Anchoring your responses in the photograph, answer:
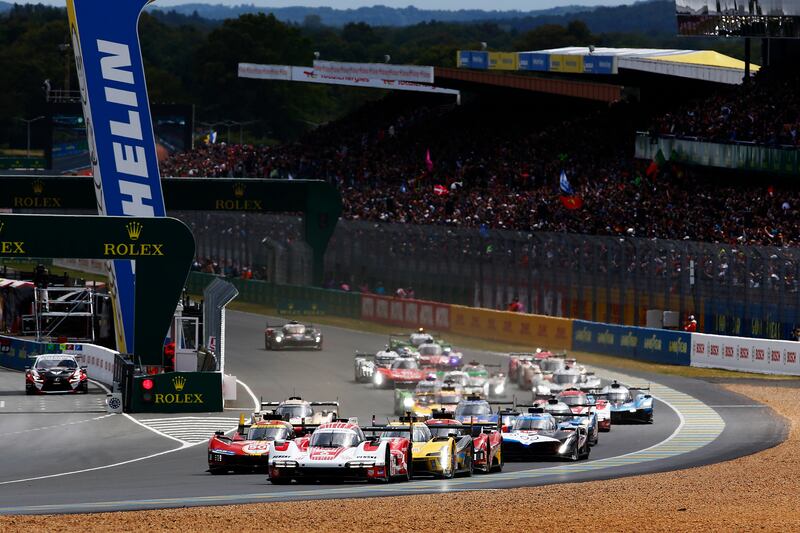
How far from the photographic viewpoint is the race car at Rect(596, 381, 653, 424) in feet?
141

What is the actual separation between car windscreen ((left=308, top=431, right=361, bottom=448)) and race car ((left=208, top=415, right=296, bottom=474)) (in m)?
1.91

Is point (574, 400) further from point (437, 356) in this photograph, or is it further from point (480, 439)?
point (437, 356)

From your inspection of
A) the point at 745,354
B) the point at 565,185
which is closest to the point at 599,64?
the point at 565,185

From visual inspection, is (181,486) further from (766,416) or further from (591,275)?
(591,275)

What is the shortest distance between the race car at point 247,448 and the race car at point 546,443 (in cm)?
502

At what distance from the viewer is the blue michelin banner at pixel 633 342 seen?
58.5 m

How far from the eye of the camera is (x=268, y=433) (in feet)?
107

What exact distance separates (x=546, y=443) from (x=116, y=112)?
25109 millimetres

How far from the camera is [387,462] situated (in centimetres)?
2986

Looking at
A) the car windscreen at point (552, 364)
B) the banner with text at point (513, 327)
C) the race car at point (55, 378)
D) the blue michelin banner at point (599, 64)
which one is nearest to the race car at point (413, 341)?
the banner with text at point (513, 327)

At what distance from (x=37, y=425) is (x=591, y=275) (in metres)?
24.3

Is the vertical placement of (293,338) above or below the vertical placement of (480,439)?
below

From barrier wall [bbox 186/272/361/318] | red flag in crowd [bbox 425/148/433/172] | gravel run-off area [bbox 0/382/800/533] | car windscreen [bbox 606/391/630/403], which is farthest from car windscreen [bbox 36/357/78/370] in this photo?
red flag in crowd [bbox 425/148/433/172]

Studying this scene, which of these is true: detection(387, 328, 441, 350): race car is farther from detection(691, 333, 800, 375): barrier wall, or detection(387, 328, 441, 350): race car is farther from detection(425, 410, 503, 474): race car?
detection(425, 410, 503, 474): race car
